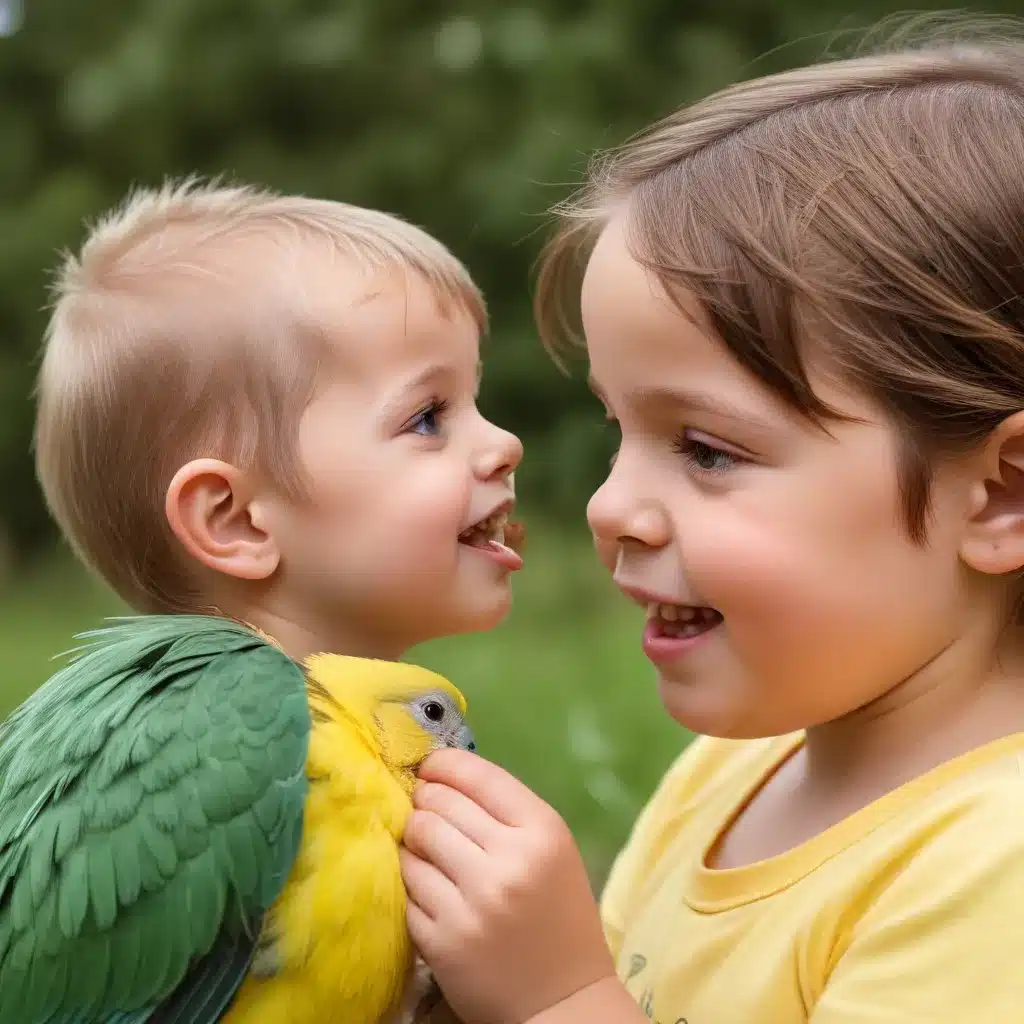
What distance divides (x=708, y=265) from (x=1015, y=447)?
39cm

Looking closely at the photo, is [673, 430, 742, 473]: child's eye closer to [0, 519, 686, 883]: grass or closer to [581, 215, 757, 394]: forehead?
[581, 215, 757, 394]: forehead

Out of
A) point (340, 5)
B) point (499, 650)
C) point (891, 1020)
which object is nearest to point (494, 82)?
point (340, 5)

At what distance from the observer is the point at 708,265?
1461mm

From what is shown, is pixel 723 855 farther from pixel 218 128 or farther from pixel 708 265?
pixel 218 128

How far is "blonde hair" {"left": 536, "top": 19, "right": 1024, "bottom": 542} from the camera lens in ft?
4.62

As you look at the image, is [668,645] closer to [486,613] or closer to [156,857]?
[486,613]

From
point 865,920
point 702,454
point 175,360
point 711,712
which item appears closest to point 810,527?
point 702,454

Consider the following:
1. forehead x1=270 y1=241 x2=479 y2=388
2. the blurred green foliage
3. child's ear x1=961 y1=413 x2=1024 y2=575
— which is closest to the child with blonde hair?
forehead x1=270 y1=241 x2=479 y2=388

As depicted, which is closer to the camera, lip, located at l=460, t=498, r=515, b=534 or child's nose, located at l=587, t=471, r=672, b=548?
child's nose, located at l=587, t=471, r=672, b=548

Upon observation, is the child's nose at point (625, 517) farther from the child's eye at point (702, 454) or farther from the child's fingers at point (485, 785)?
the child's fingers at point (485, 785)

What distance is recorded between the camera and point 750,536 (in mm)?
1428

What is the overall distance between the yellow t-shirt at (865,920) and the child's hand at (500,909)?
18 centimetres

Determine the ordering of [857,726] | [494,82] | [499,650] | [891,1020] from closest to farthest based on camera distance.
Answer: [891,1020]
[857,726]
[499,650]
[494,82]

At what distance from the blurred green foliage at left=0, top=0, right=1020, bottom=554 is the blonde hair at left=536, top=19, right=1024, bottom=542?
5.44 meters
